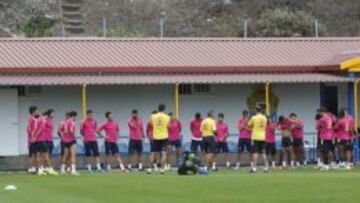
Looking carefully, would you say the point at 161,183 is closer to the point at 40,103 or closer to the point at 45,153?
the point at 45,153

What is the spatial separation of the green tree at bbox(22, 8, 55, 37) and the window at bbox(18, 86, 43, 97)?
1631 centimetres

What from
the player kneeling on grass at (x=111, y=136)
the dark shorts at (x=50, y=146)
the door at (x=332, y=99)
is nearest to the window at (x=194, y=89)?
the door at (x=332, y=99)

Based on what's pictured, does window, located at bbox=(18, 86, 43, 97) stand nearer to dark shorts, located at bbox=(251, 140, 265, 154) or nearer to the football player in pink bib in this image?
the football player in pink bib

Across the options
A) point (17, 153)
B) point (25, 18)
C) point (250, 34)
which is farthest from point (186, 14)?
point (17, 153)

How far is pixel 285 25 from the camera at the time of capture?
5709cm

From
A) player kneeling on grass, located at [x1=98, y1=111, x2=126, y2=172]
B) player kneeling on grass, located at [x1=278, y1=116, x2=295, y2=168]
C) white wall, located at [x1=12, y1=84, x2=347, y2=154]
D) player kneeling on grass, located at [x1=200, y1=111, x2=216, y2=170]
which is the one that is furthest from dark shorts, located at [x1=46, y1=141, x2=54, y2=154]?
player kneeling on grass, located at [x1=278, y1=116, x2=295, y2=168]

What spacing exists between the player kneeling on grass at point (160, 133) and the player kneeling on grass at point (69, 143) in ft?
7.58

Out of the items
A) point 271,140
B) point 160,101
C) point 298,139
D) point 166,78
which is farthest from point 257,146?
point 160,101

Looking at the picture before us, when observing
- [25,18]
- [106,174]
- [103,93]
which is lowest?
[106,174]

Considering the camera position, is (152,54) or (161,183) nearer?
(161,183)

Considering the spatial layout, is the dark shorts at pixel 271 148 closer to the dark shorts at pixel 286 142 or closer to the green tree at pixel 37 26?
the dark shorts at pixel 286 142

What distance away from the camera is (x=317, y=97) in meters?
40.2

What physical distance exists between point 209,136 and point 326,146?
12.2ft

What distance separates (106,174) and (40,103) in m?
6.77
